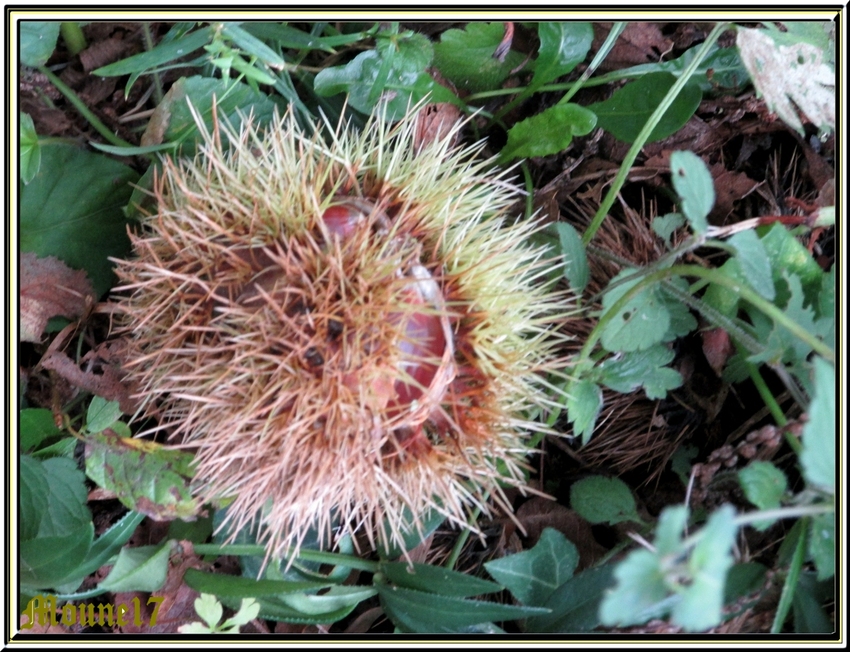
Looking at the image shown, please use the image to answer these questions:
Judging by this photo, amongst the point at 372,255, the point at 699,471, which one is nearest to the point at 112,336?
the point at 372,255

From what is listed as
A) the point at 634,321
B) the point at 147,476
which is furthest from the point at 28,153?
the point at 634,321

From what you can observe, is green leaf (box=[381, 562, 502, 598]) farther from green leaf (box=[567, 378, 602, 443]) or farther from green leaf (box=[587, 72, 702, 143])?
green leaf (box=[587, 72, 702, 143])

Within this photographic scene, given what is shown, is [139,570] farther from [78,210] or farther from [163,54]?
[163,54]

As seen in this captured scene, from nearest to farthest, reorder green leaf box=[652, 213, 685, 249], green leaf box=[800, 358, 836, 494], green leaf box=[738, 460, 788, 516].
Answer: green leaf box=[800, 358, 836, 494], green leaf box=[738, 460, 788, 516], green leaf box=[652, 213, 685, 249]


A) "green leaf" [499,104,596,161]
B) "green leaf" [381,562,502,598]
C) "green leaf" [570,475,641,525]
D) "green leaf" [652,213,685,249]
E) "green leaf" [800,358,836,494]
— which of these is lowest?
"green leaf" [381,562,502,598]

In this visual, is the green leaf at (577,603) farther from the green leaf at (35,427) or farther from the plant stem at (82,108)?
the plant stem at (82,108)

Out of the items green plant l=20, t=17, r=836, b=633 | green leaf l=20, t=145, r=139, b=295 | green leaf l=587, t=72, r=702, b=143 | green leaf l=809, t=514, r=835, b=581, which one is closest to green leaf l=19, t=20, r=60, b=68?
green plant l=20, t=17, r=836, b=633
